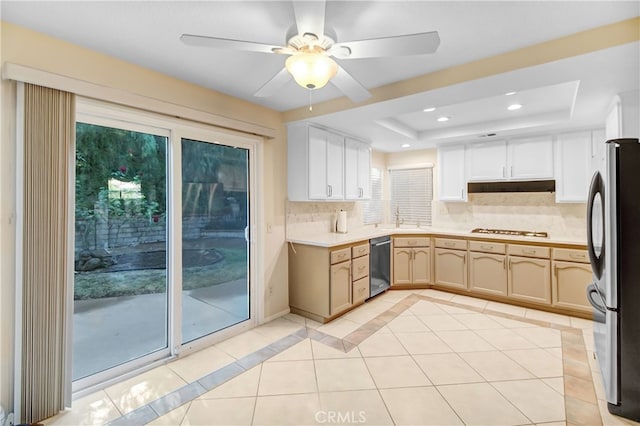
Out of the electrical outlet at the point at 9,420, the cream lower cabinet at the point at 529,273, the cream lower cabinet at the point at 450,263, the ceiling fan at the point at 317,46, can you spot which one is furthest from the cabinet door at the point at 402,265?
the electrical outlet at the point at 9,420

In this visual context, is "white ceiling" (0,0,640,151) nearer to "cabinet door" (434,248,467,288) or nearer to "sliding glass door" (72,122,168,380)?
"sliding glass door" (72,122,168,380)

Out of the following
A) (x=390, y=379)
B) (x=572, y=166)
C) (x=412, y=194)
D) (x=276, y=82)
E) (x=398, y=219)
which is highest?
(x=276, y=82)

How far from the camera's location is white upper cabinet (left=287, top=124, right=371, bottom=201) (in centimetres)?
350

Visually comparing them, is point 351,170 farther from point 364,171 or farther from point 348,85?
point 348,85

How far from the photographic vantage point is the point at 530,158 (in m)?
4.05

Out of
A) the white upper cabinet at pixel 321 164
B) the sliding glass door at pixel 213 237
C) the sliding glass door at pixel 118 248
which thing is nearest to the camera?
the sliding glass door at pixel 118 248

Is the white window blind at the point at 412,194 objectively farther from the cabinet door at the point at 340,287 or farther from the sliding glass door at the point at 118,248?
the sliding glass door at the point at 118,248

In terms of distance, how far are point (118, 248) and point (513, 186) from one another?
15.5 ft

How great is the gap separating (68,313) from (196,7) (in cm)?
207

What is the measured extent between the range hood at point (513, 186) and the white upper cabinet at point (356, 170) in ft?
5.24

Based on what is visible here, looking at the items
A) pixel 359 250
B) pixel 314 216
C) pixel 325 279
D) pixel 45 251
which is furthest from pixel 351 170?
pixel 45 251

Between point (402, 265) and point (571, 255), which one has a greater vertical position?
point (571, 255)

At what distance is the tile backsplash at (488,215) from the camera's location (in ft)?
13.0

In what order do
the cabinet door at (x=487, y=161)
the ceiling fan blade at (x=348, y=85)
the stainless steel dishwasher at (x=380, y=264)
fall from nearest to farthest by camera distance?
the ceiling fan blade at (x=348, y=85) → the stainless steel dishwasher at (x=380, y=264) → the cabinet door at (x=487, y=161)
